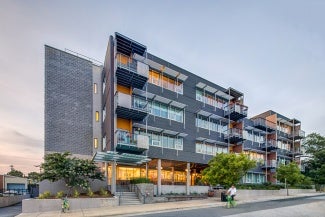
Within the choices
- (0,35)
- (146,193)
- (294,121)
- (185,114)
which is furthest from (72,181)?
(294,121)

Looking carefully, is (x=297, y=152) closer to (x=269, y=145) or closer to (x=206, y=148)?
(x=269, y=145)

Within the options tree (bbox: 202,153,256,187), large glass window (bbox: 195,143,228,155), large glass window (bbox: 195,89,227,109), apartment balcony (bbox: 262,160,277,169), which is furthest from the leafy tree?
tree (bbox: 202,153,256,187)

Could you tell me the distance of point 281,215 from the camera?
18.9 metres

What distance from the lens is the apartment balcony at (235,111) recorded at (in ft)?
149

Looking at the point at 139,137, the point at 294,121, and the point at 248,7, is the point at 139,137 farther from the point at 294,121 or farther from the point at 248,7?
the point at 294,121

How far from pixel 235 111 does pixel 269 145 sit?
1730 cm

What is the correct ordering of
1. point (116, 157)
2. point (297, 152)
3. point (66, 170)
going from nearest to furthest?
point (66, 170)
point (116, 157)
point (297, 152)

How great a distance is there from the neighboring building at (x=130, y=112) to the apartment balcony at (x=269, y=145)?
1565cm

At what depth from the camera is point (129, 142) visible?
29.1m

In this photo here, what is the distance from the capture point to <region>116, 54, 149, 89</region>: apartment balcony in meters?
29.8

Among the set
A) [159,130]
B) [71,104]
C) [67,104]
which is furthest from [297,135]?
[67,104]

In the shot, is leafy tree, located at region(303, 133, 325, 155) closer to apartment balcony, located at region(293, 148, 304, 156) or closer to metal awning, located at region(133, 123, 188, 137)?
apartment balcony, located at region(293, 148, 304, 156)

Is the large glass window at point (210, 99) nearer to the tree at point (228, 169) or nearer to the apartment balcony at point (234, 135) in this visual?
the apartment balcony at point (234, 135)

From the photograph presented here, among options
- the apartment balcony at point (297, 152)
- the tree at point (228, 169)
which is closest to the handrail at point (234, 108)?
the tree at point (228, 169)
